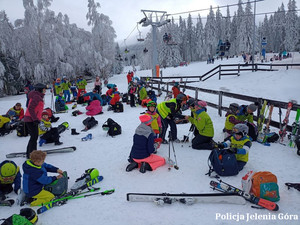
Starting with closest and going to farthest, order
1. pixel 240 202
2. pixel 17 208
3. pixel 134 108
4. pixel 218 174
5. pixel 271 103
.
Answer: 1. pixel 240 202
2. pixel 17 208
3. pixel 218 174
4. pixel 271 103
5. pixel 134 108

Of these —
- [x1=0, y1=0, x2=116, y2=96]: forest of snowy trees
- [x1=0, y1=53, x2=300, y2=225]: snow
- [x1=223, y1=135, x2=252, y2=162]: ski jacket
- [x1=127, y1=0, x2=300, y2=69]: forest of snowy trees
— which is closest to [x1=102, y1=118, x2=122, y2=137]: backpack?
[x1=0, y1=53, x2=300, y2=225]: snow

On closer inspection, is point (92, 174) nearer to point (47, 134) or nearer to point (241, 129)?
point (241, 129)

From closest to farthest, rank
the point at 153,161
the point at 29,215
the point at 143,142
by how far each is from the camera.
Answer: the point at 29,215
the point at 143,142
the point at 153,161

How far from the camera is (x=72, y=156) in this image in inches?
242

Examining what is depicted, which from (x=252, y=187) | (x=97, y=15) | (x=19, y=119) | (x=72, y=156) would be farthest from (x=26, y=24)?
(x=252, y=187)

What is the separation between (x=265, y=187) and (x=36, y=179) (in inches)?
156

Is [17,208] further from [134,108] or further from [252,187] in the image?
[134,108]

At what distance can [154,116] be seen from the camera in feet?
19.5

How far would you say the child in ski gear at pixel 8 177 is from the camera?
4.12 meters

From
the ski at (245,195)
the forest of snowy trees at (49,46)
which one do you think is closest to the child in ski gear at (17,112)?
the ski at (245,195)

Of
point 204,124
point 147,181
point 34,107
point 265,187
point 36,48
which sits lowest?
point 147,181

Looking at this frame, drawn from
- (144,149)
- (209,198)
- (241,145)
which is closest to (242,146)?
(241,145)

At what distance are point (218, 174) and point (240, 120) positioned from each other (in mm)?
2537

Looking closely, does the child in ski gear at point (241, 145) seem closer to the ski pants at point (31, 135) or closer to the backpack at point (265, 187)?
the backpack at point (265, 187)
